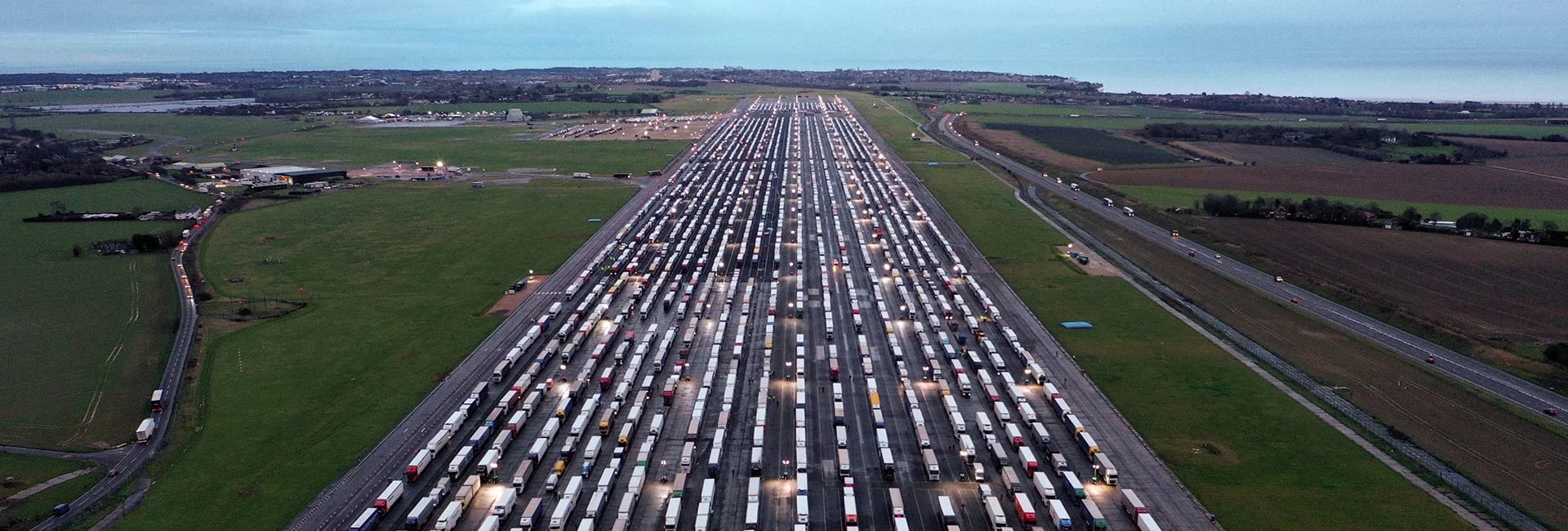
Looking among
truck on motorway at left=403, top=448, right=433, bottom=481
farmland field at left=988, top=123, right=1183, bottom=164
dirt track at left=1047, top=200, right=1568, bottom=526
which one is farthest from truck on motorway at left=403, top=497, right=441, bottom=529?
farmland field at left=988, top=123, right=1183, bottom=164

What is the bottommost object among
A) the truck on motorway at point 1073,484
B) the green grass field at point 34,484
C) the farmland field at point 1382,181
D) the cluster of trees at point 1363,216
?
the green grass field at point 34,484

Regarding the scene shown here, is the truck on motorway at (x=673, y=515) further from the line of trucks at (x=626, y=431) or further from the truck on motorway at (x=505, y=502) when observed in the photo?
the truck on motorway at (x=505, y=502)

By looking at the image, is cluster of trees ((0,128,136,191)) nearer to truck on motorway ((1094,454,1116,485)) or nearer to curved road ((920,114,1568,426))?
truck on motorway ((1094,454,1116,485))

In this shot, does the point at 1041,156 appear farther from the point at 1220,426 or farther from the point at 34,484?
the point at 34,484

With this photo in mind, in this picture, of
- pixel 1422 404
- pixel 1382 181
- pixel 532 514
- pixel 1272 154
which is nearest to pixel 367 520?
pixel 532 514

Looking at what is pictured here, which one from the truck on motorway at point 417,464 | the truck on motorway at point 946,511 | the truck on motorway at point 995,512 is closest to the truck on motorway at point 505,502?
the truck on motorway at point 417,464
